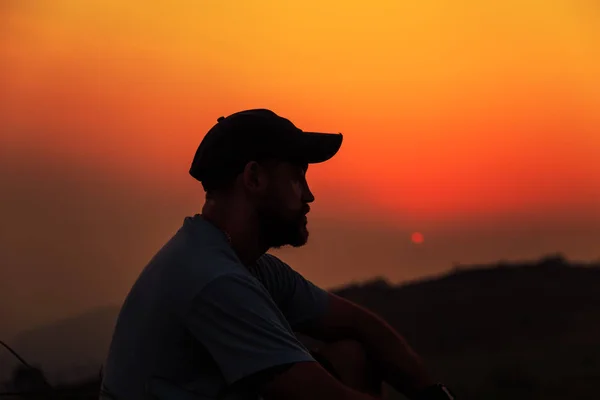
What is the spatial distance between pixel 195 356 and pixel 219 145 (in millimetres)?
743

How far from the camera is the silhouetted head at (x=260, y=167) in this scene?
2.79m

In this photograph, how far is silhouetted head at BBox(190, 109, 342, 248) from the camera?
9.17 ft

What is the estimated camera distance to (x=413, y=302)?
16.7 m

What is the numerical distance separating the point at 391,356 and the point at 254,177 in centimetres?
121

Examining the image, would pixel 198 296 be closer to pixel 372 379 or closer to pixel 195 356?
pixel 195 356

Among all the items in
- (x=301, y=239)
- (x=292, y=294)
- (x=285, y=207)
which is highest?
(x=285, y=207)

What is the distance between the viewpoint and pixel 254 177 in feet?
9.16

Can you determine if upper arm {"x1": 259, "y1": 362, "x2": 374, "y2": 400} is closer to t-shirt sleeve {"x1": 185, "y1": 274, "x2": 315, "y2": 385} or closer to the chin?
t-shirt sleeve {"x1": 185, "y1": 274, "x2": 315, "y2": 385}

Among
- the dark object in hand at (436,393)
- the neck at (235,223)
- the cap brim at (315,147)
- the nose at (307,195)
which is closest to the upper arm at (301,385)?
the neck at (235,223)

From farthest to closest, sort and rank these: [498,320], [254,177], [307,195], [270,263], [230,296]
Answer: [498,320] < [270,263] < [307,195] < [254,177] < [230,296]

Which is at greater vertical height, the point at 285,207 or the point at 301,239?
the point at 285,207

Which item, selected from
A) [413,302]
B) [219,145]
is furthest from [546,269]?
[219,145]

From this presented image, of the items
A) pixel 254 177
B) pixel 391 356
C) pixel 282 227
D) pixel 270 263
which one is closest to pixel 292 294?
pixel 270 263

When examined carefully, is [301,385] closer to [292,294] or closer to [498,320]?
[292,294]
